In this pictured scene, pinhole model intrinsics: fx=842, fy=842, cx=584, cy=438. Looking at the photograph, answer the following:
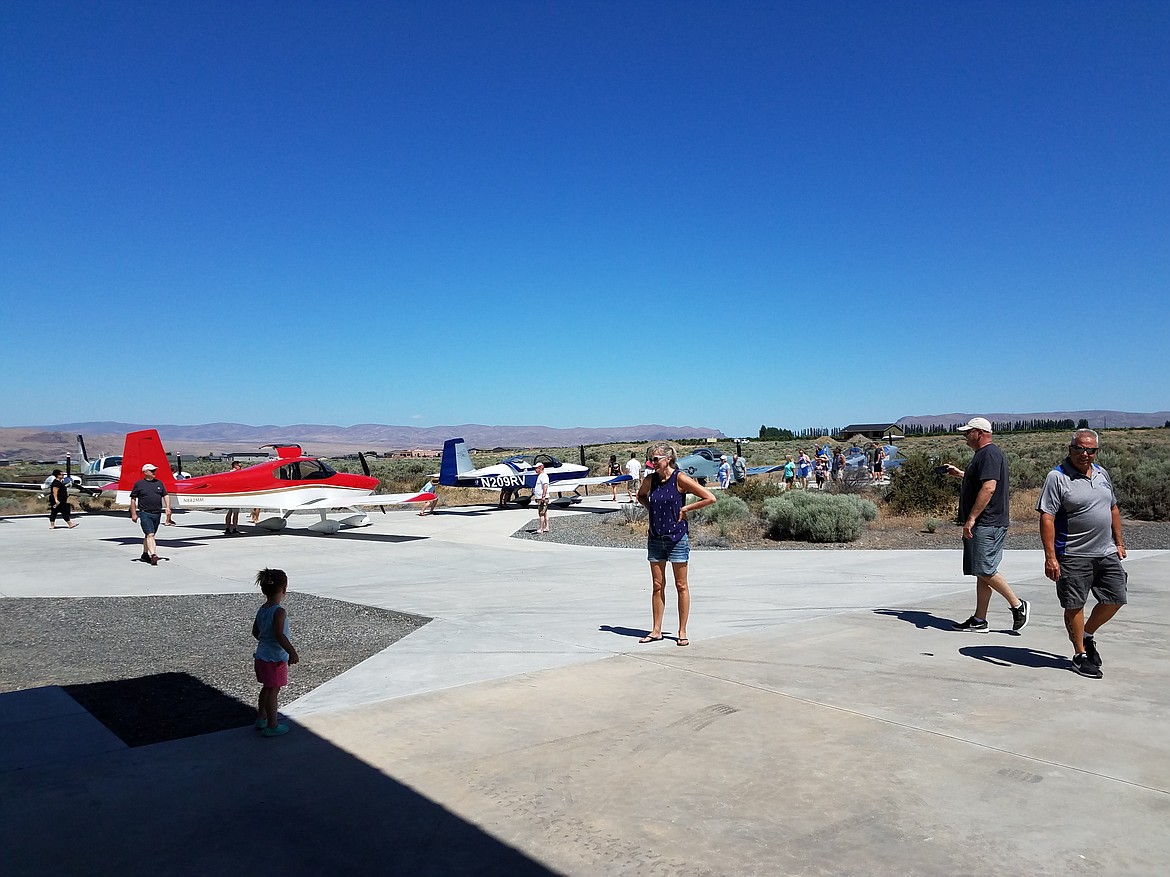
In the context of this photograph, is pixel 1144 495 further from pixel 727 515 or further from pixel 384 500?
pixel 384 500

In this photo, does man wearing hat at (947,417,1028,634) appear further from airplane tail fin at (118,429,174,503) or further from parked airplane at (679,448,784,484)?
parked airplane at (679,448,784,484)

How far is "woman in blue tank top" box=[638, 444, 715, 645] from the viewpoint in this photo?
695 centimetres

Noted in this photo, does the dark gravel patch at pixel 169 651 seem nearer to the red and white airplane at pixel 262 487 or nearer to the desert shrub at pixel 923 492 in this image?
the red and white airplane at pixel 262 487

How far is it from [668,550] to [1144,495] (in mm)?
15096

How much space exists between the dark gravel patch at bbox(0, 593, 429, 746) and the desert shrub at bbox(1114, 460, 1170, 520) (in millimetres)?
15648

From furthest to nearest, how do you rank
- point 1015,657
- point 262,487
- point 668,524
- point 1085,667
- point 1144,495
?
point 262,487 → point 1144,495 → point 668,524 → point 1015,657 → point 1085,667

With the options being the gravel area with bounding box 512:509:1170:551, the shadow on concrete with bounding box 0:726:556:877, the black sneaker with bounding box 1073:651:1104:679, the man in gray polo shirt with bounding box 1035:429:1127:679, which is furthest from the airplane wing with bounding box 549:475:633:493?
the shadow on concrete with bounding box 0:726:556:877

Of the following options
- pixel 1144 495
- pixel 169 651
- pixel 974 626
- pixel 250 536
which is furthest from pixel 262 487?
pixel 1144 495

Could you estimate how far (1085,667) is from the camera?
19.1 ft

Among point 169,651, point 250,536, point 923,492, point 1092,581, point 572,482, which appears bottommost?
point 250,536

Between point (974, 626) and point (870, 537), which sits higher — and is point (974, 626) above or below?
above

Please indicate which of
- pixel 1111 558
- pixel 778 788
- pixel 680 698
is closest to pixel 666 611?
pixel 680 698

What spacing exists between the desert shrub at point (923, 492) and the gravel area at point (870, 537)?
4.16 feet

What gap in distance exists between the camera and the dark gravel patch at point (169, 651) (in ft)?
18.2
